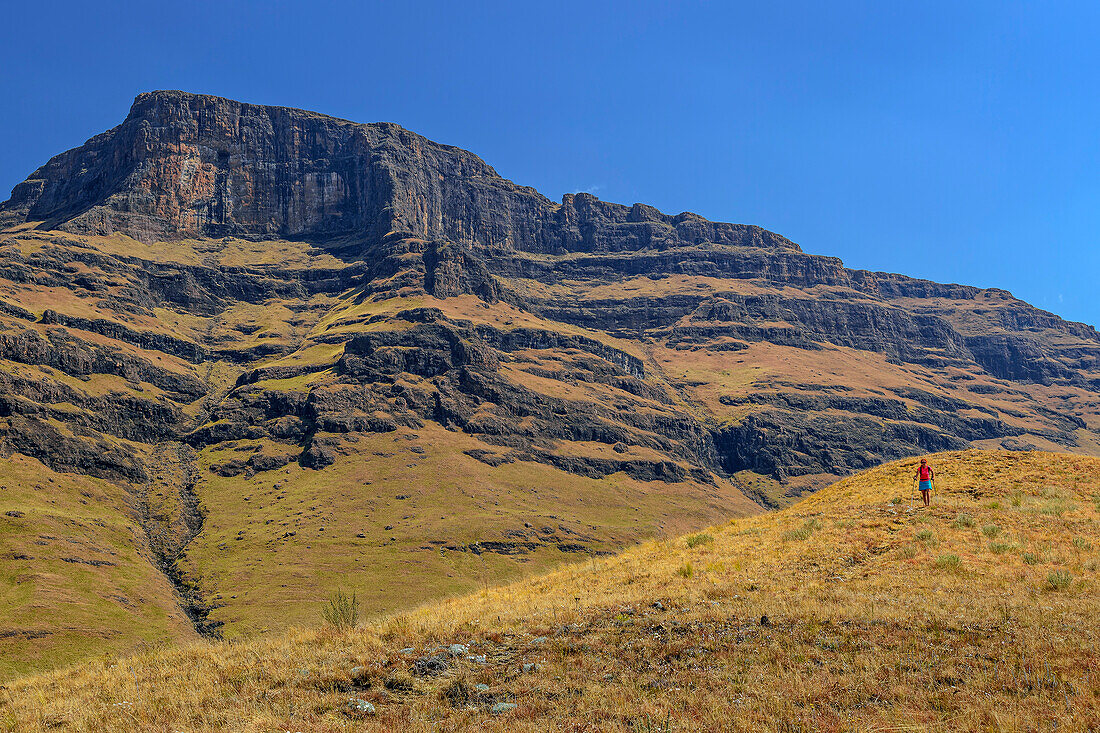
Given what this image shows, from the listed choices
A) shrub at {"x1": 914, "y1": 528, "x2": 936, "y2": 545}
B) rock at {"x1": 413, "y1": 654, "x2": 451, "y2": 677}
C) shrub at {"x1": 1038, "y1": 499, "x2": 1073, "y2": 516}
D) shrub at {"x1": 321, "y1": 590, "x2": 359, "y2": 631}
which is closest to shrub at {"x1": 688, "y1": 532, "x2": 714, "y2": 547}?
shrub at {"x1": 914, "y1": 528, "x2": 936, "y2": 545}

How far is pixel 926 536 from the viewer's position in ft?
79.3

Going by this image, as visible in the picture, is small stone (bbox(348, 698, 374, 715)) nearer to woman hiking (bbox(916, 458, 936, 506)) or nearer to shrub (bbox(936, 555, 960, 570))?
shrub (bbox(936, 555, 960, 570))

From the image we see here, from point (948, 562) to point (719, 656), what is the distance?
11.0m

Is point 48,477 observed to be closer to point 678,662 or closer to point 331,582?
point 331,582

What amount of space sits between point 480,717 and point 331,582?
149 meters

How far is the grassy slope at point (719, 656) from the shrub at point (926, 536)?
80mm

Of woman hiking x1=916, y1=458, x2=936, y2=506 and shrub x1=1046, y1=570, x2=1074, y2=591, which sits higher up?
woman hiking x1=916, y1=458, x2=936, y2=506

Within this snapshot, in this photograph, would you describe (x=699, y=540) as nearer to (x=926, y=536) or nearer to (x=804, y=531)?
(x=804, y=531)

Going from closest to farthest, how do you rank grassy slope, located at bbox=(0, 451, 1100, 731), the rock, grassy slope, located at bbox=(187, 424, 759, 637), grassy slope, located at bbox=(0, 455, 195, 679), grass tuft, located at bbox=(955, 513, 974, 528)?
grassy slope, located at bbox=(0, 451, 1100, 731)
the rock
grass tuft, located at bbox=(955, 513, 974, 528)
grassy slope, located at bbox=(0, 455, 195, 679)
grassy slope, located at bbox=(187, 424, 759, 637)

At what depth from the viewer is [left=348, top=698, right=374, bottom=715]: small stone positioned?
12492 mm

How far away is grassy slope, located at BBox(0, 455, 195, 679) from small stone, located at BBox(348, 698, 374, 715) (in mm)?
98523

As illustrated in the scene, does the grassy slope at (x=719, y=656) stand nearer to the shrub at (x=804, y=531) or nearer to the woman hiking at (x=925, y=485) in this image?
the shrub at (x=804, y=531)

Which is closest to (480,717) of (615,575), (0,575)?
(615,575)

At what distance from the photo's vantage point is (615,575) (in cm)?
2516
